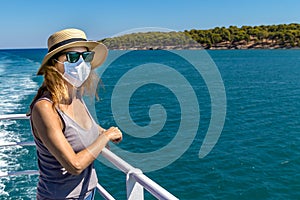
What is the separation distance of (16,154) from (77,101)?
26.4 ft

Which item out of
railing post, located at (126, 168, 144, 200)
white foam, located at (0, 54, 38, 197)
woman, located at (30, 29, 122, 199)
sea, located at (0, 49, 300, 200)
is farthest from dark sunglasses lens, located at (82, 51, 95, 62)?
white foam, located at (0, 54, 38, 197)

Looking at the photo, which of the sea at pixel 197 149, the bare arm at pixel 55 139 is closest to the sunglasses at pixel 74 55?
the bare arm at pixel 55 139

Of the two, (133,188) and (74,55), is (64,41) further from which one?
(133,188)

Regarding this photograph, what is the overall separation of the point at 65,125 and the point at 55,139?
4.4 inches

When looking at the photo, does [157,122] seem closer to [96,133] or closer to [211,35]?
[96,133]

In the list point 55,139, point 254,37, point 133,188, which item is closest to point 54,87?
point 55,139

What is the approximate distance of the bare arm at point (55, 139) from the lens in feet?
5.24

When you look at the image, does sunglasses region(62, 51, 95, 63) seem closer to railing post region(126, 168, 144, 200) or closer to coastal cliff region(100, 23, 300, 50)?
railing post region(126, 168, 144, 200)

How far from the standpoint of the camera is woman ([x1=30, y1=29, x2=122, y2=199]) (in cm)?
162

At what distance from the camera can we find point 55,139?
159cm

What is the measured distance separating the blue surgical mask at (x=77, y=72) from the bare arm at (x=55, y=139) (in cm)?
22

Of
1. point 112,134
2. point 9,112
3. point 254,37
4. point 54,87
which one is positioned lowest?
point 254,37

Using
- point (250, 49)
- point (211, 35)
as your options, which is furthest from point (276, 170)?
point (250, 49)

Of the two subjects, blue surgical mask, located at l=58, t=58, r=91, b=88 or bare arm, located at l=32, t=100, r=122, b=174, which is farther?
blue surgical mask, located at l=58, t=58, r=91, b=88
